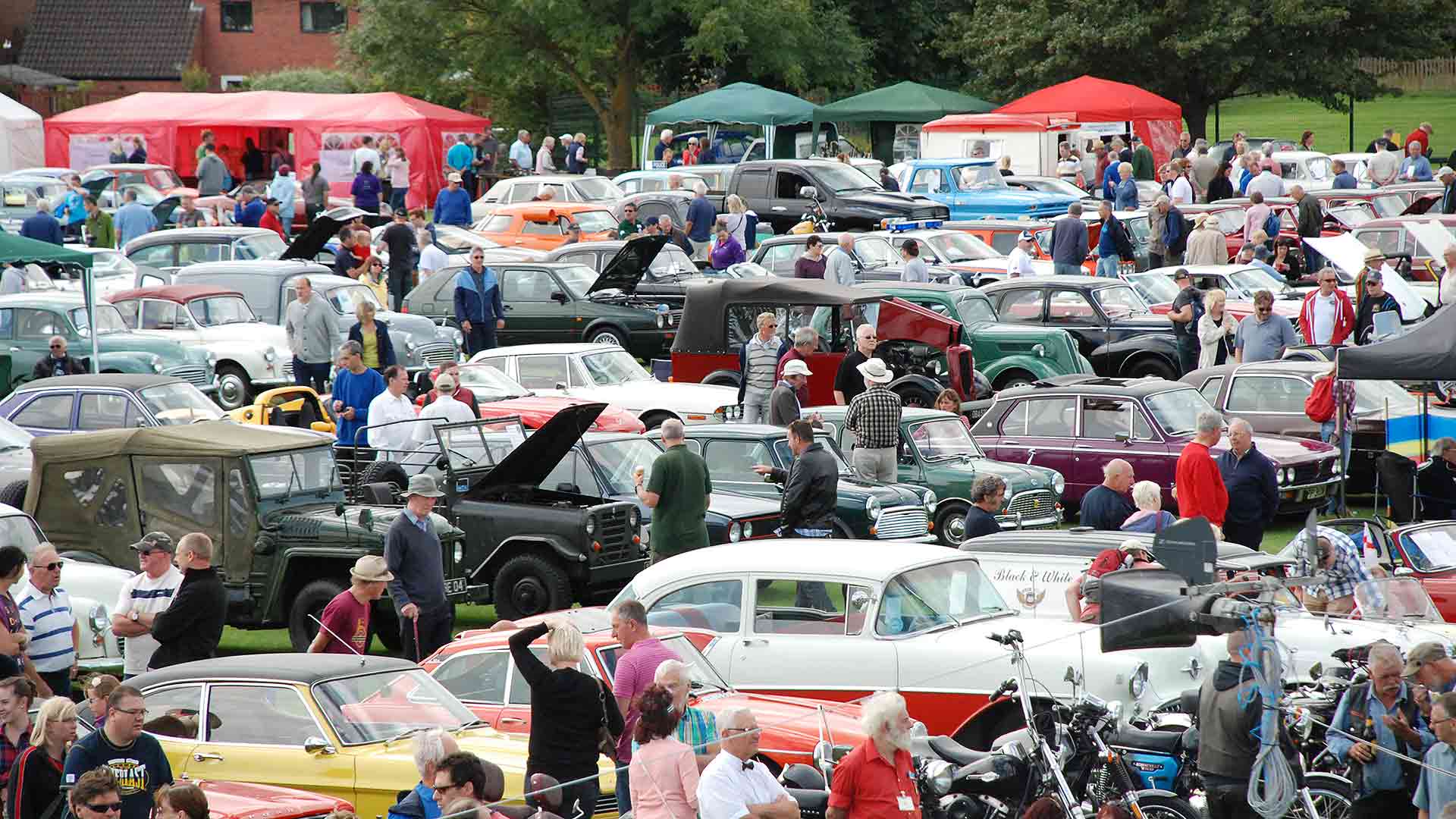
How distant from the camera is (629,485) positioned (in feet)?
53.3

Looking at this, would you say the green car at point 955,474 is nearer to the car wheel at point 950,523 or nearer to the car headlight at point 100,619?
the car wheel at point 950,523

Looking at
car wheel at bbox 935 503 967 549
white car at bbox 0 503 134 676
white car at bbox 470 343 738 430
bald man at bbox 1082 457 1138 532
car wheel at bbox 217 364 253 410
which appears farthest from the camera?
car wheel at bbox 217 364 253 410

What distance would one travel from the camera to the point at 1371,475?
739 inches

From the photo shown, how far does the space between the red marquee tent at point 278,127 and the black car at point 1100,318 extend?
74.2 feet

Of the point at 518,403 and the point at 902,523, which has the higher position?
the point at 518,403

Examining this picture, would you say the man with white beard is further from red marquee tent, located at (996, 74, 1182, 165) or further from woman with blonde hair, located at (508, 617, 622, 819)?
red marquee tent, located at (996, 74, 1182, 165)

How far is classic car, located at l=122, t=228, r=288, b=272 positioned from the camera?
3133cm

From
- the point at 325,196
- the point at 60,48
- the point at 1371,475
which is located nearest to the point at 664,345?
the point at 1371,475

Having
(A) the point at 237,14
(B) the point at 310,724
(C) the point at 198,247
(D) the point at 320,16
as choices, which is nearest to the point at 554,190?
(C) the point at 198,247

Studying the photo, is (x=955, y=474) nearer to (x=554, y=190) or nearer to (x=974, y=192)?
(x=974, y=192)

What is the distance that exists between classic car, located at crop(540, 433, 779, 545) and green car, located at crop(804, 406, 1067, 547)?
1.97 meters

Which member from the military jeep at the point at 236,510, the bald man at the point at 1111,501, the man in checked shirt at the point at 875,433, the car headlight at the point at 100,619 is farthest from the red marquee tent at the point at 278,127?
the bald man at the point at 1111,501

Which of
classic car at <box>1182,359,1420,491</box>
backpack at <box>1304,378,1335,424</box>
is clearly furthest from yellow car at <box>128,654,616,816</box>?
classic car at <box>1182,359,1420,491</box>

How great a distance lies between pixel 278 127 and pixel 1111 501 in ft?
114
